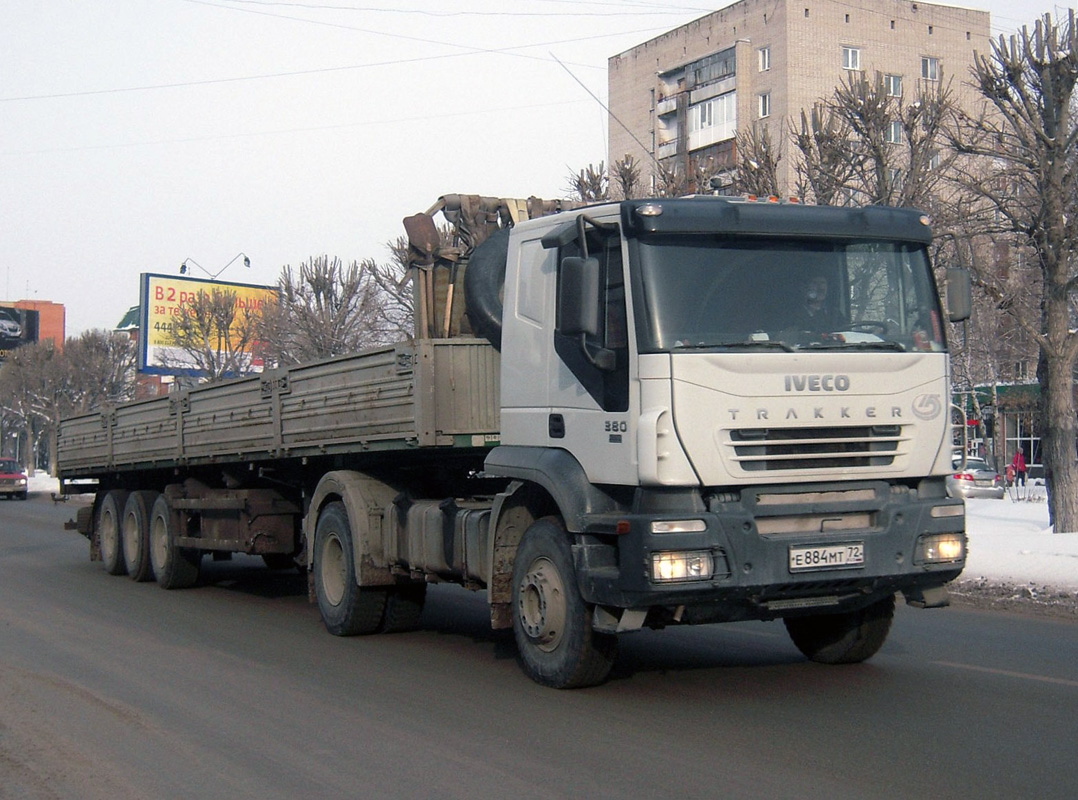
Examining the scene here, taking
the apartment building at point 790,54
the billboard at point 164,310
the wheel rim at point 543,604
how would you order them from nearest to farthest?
the wheel rim at point 543,604, the apartment building at point 790,54, the billboard at point 164,310

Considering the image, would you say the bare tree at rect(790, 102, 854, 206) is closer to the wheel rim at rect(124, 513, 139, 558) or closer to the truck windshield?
the wheel rim at rect(124, 513, 139, 558)

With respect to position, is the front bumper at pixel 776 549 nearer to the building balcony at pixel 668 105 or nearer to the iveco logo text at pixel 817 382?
the iveco logo text at pixel 817 382

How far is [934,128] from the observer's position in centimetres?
2020

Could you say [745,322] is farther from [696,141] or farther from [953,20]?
[953,20]

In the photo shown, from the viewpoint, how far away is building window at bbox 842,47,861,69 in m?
54.4

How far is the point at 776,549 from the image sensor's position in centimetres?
679

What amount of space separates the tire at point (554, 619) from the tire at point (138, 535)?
856 cm

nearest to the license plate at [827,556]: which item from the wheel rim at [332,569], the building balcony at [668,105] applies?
the wheel rim at [332,569]

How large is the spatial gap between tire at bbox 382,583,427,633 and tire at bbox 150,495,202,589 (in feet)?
15.0

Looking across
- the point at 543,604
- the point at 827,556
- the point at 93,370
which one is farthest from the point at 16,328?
the point at 827,556

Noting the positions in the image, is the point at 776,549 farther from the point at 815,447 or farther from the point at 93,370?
the point at 93,370

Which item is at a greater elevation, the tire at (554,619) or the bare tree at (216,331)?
the bare tree at (216,331)

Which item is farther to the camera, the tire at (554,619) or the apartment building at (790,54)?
the apartment building at (790,54)

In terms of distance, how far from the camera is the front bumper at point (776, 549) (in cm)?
668
